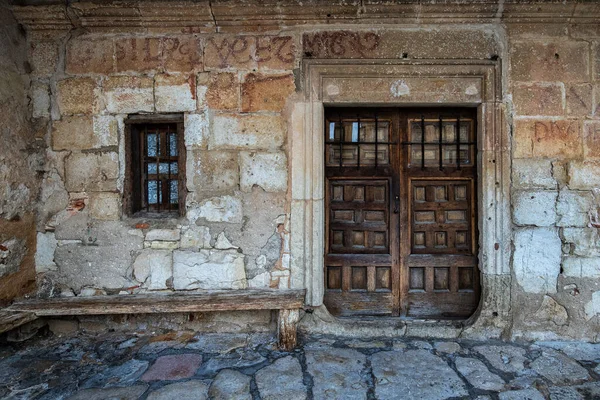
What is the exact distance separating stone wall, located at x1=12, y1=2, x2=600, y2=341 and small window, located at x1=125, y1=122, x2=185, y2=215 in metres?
0.16

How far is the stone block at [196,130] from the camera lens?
9.66 feet

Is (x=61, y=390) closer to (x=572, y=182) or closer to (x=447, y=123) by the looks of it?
(x=447, y=123)

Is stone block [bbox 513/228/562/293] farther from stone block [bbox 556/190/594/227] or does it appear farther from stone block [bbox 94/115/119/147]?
stone block [bbox 94/115/119/147]

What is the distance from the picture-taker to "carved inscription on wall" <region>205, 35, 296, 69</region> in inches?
116

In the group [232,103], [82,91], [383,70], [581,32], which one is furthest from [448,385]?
[82,91]

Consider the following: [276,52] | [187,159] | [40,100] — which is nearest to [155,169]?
[187,159]

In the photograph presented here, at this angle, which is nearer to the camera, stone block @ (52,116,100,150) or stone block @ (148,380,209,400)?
stone block @ (148,380,209,400)

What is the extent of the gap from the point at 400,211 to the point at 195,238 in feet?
5.64

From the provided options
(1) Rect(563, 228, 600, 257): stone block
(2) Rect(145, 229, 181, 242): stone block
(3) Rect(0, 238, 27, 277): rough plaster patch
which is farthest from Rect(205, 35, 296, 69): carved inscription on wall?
(1) Rect(563, 228, 600, 257): stone block

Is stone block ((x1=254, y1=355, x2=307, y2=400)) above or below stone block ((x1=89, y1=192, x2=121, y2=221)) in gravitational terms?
below

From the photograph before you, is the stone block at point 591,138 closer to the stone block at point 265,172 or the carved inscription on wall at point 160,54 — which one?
the stone block at point 265,172

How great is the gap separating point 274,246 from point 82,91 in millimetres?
2026

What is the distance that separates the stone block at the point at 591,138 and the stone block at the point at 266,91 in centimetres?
233

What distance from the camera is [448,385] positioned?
2.19 m
